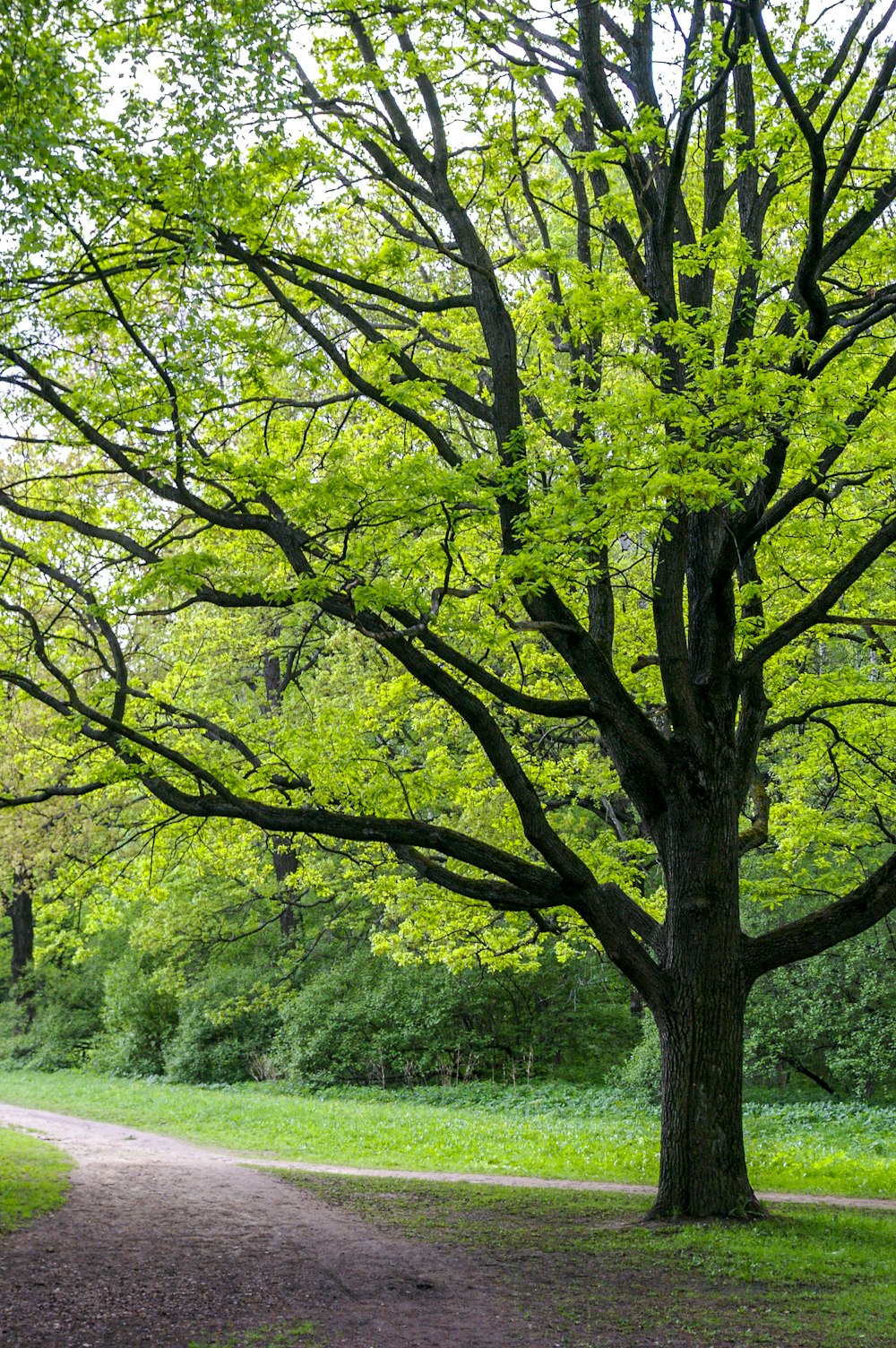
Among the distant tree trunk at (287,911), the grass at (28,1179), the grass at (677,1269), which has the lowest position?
the grass at (28,1179)

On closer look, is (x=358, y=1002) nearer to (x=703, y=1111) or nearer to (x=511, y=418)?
(x=703, y=1111)

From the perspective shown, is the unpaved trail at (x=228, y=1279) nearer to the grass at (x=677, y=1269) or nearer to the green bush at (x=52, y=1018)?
the grass at (x=677, y=1269)

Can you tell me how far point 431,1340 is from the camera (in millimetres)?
5977

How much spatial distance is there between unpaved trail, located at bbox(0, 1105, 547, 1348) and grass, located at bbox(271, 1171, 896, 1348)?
355mm

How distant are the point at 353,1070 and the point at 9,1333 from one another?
18.1 meters

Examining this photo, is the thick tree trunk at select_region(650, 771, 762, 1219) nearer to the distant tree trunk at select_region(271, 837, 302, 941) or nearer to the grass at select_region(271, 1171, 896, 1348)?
the grass at select_region(271, 1171, 896, 1348)

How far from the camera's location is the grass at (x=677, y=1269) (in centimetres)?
619

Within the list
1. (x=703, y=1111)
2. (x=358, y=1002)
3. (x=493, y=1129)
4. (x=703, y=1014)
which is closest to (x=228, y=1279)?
(x=703, y=1111)

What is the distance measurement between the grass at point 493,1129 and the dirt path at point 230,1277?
215cm

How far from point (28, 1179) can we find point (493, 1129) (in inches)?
297

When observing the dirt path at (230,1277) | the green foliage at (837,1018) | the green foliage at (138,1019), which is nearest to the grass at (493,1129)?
the green foliage at (837,1018)

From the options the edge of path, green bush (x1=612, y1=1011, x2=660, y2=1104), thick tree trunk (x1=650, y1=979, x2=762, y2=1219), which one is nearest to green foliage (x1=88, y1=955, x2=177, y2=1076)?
the edge of path

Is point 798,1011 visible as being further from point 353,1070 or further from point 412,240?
point 412,240

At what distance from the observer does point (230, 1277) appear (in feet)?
23.5
